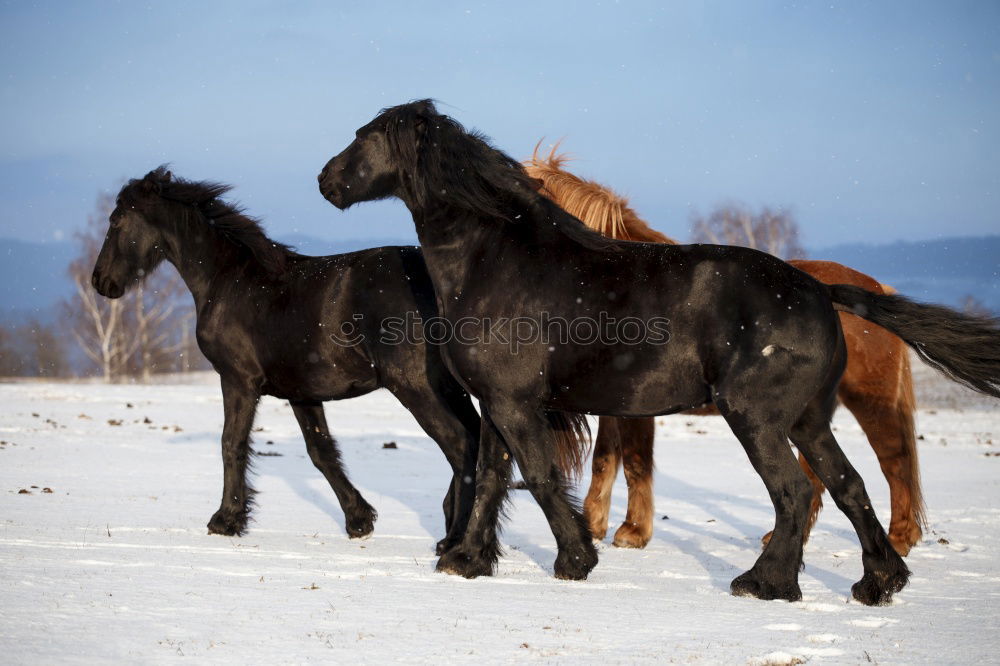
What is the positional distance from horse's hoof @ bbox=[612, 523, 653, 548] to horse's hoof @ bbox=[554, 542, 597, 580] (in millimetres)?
1646

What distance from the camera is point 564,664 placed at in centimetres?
→ 411

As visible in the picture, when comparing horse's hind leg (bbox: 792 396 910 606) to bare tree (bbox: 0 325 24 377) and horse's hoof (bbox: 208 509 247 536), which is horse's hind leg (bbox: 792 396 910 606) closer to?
horse's hoof (bbox: 208 509 247 536)

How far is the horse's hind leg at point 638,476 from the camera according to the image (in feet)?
25.3

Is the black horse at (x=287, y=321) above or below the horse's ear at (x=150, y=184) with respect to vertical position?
below

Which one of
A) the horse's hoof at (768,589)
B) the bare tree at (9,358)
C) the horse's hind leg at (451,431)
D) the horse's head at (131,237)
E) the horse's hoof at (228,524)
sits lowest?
the bare tree at (9,358)

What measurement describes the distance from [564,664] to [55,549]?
389cm

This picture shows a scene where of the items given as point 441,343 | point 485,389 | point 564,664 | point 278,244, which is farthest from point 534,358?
point 278,244

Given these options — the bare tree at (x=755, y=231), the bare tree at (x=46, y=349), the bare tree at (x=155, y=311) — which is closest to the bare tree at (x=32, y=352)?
the bare tree at (x=46, y=349)

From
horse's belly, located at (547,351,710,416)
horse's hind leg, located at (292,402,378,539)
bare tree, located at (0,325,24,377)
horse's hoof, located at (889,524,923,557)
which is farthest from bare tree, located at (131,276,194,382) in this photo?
horse's belly, located at (547,351,710,416)

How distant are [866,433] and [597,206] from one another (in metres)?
2.87

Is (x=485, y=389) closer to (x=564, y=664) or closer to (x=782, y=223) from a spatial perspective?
(x=564, y=664)

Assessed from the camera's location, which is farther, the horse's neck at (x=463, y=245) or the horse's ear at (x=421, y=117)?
the horse's ear at (x=421, y=117)

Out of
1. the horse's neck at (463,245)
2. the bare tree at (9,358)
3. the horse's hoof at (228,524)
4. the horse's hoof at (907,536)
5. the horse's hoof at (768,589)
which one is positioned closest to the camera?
the horse's hoof at (768,589)

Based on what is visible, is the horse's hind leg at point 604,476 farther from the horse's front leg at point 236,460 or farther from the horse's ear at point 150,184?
the horse's ear at point 150,184
